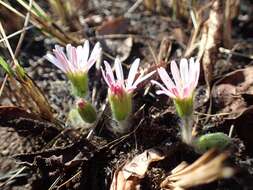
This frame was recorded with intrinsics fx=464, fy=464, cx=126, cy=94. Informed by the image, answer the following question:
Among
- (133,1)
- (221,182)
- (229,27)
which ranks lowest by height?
(221,182)

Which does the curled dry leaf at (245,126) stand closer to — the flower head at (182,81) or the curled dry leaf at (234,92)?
the curled dry leaf at (234,92)

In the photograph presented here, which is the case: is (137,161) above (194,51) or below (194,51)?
below

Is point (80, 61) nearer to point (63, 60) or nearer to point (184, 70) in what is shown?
point (63, 60)

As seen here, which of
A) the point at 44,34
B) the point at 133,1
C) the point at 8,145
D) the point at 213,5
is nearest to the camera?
the point at 8,145

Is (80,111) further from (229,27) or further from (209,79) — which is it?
(229,27)

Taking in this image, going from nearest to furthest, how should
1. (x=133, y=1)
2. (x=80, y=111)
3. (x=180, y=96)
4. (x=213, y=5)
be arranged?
(x=180, y=96) < (x=80, y=111) < (x=213, y=5) < (x=133, y=1)

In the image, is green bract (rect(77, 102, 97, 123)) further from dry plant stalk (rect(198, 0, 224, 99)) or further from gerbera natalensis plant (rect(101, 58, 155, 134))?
dry plant stalk (rect(198, 0, 224, 99))

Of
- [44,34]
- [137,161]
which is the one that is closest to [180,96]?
[137,161]

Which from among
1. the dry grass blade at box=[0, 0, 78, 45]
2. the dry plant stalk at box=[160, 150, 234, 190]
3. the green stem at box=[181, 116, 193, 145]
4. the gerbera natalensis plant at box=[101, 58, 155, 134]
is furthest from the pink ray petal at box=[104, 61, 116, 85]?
→ the dry grass blade at box=[0, 0, 78, 45]

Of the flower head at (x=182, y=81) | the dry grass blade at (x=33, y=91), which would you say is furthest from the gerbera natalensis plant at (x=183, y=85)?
the dry grass blade at (x=33, y=91)
